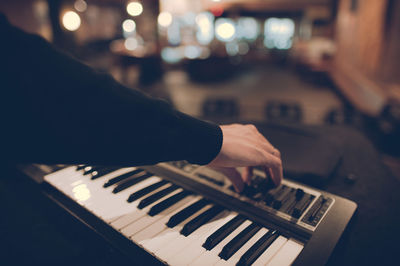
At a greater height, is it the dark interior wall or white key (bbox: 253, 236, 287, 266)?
the dark interior wall

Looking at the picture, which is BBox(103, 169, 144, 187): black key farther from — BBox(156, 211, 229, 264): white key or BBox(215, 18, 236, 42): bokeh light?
Result: BBox(215, 18, 236, 42): bokeh light

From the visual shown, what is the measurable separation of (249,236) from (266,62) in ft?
46.8

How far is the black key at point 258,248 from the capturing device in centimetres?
67

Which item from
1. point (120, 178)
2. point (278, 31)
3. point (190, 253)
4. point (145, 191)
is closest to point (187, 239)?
point (190, 253)

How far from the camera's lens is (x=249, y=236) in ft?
2.48

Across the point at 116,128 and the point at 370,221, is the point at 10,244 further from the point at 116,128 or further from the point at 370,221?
the point at 370,221

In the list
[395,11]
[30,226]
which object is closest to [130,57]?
[395,11]

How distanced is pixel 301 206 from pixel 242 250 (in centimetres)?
23

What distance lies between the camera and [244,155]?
0.78 meters

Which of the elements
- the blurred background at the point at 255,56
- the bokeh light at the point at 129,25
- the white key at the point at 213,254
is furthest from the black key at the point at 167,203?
the bokeh light at the point at 129,25

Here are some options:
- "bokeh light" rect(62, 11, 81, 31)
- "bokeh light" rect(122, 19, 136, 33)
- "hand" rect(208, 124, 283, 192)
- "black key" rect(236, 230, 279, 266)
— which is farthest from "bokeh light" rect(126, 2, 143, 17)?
"black key" rect(236, 230, 279, 266)

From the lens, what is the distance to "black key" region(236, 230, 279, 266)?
2.19 ft

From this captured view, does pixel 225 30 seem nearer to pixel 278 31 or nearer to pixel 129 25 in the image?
pixel 278 31

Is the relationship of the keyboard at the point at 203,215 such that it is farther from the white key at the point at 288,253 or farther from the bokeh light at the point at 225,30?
the bokeh light at the point at 225,30
